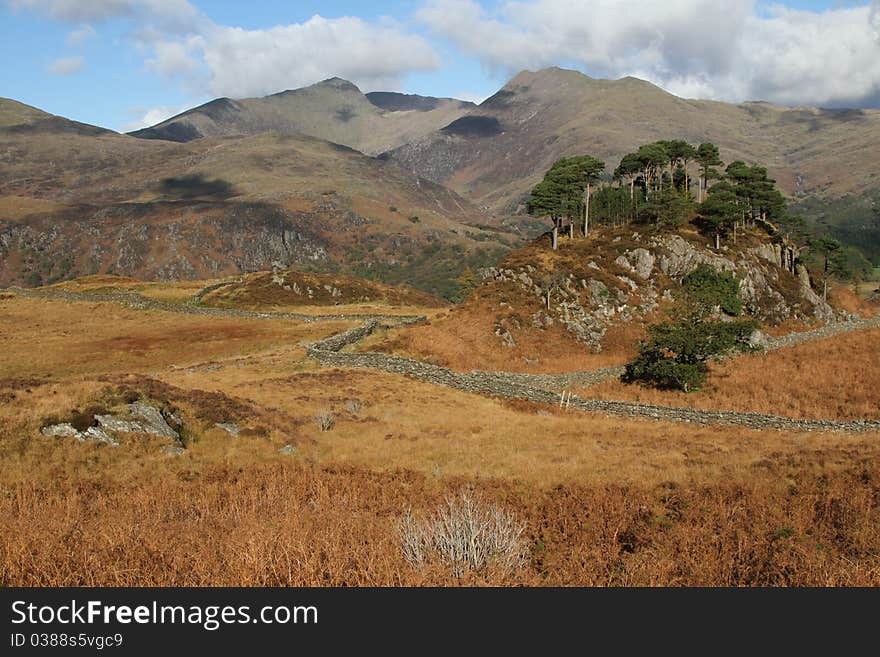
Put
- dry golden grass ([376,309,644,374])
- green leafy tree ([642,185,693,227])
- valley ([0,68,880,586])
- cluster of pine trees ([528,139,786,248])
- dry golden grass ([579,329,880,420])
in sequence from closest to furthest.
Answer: valley ([0,68,880,586])
dry golden grass ([579,329,880,420])
dry golden grass ([376,309,644,374])
cluster of pine trees ([528,139,786,248])
green leafy tree ([642,185,693,227])

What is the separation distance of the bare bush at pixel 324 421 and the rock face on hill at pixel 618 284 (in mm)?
31051

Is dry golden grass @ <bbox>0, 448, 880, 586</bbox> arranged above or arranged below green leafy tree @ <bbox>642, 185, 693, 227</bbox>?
below

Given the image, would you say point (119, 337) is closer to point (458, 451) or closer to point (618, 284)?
point (458, 451)

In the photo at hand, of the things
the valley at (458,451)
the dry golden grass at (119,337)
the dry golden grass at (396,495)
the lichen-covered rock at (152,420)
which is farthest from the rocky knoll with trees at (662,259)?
the lichen-covered rock at (152,420)

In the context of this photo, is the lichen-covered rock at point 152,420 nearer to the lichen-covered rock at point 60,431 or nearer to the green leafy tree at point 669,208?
the lichen-covered rock at point 60,431

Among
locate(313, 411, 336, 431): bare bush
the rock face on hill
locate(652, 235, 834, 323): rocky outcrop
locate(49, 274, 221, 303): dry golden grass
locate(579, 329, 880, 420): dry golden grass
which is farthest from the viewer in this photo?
locate(49, 274, 221, 303): dry golden grass

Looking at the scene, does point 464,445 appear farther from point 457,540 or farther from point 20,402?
point 20,402

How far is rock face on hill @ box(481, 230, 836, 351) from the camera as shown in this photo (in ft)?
196

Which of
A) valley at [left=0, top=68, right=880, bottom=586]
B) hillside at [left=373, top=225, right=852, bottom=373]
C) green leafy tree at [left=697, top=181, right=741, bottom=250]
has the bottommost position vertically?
valley at [left=0, top=68, right=880, bottom=586]

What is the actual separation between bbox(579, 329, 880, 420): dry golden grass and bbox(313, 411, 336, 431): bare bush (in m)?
21.0

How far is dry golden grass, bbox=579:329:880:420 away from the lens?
31.1 m

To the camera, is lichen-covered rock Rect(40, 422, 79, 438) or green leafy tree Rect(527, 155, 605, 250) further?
green leafy tree Rect(527, 155, 605, 250)

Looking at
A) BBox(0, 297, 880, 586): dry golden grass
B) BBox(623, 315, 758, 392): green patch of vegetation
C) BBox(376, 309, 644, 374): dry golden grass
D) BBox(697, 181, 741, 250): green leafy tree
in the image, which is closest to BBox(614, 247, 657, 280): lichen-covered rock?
BBox(697, 181, 741, 250): green leafy tree

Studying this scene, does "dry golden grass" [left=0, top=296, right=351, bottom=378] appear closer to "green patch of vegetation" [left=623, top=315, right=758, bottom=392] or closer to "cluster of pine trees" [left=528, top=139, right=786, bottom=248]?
"green patch of vegetation" [left=623, top=315, right=758, bottom=392]
